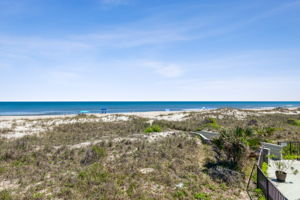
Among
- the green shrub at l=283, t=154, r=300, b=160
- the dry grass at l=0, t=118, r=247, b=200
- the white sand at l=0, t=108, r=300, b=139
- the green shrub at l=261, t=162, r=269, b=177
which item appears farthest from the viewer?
the white sand at l=0, t=108, r=300, b=139

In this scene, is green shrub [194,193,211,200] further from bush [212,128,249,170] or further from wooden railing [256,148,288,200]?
bush [212,128,249,170]

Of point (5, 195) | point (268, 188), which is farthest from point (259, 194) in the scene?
point (5, 195)

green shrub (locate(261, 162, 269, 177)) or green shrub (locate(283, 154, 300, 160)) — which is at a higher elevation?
green shrub (locate(283, 154, 300, 160))

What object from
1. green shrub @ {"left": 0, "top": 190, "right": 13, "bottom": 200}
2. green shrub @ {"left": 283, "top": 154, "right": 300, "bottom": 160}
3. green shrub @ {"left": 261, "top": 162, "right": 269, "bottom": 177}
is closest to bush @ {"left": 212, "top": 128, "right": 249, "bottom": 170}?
green shrub @ {"left": 261, "top": 162, "right": 269, "bottom": 177}

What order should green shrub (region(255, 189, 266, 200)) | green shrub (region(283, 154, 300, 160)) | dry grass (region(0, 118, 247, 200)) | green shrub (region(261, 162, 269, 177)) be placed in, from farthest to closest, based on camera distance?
1. green shrub (region(283, 154, 300, 160))
2. green shrub (region(261, 162, 269, 177))
3. green shrub (region(255, 189, 266, 200))
4. dry grass (region(0, 118, 247, 200))

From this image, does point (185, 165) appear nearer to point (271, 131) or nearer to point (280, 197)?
point (280, 197)

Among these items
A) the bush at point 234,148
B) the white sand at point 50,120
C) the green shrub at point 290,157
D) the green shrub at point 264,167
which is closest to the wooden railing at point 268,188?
the bush at point 234,148

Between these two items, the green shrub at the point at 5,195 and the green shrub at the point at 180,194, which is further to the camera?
the green shrub at the point at 180,194

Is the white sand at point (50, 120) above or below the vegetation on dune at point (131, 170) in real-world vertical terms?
above

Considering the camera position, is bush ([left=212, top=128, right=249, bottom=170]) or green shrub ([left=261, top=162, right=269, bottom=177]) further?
bush ([left=212, top=128, right=249, bottom=170])

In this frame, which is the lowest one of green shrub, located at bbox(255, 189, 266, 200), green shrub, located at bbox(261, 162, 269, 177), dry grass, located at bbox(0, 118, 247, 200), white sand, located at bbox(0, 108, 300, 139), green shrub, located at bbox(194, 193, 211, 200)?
green shrub, located at bbox(255, 189, 266, 200)

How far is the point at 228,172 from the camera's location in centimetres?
953

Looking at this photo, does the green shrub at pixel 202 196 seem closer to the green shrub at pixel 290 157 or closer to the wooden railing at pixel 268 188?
the wooden railing at pixel 268 188

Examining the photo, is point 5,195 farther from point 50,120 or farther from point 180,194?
point 50,120
